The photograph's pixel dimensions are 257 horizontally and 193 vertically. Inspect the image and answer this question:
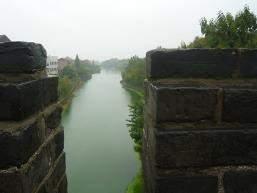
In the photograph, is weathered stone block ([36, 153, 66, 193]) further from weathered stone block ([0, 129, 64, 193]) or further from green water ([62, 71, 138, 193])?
green water ([62, 71, 138, 193])

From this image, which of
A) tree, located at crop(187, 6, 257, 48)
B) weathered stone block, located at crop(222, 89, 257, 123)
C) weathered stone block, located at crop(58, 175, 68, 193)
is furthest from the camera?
tree, located at crop(187, 6, 257, 48)

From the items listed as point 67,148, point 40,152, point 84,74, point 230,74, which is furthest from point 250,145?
point 84,74

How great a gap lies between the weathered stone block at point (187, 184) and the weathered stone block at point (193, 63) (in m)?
0.56

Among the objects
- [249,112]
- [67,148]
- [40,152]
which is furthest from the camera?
[67,148]

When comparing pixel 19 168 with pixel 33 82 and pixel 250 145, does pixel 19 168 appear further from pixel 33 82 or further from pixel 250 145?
pixel 250 145

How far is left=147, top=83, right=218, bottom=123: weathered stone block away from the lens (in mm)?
1756

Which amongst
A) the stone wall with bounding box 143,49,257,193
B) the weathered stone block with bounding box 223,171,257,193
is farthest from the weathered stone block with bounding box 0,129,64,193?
the weathered stone block with bounding box 223,171,257,193

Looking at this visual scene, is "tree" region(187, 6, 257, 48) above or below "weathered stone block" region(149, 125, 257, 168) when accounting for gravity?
above

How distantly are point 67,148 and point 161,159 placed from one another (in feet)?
78.4

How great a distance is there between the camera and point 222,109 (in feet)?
5.97

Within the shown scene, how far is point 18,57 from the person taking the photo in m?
1.90

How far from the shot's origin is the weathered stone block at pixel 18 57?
1.89 m

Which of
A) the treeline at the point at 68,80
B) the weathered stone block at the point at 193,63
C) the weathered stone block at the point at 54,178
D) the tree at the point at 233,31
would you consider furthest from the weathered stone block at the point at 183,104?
the tree at the point at 233,31

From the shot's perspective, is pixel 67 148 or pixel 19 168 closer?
pixel 19 168
